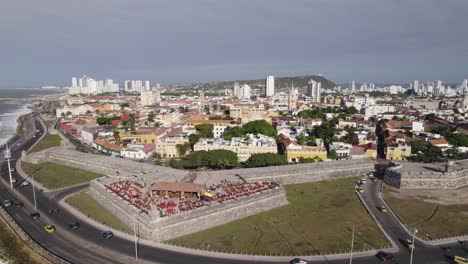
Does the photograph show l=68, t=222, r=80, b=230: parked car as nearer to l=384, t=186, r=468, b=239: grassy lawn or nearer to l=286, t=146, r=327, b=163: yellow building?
l=384, t=186, r=468, b=239: grassy lawn

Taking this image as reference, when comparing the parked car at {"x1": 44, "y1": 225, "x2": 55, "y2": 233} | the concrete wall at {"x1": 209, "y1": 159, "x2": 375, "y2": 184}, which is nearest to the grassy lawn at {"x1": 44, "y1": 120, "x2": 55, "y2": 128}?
the concrete wall at {"x1": 209, "y1": 159, "x2": 375, "y2": 184}

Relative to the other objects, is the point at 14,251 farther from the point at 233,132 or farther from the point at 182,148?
the point at 233,132

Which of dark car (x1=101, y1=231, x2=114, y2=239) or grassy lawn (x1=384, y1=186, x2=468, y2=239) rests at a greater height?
dark car (x1=101, y1=231, x2=114, y2=239)

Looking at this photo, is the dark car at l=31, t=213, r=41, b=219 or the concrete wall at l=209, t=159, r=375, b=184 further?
the concrete wall at l=209, t=159, r=375, b=184

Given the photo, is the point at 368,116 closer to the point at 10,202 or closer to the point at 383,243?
the point at 383,243

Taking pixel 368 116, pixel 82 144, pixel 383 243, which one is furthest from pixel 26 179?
pixel 368 116

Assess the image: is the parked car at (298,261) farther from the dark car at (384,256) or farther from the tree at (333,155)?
the tree at (333,155)
